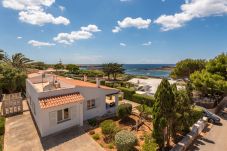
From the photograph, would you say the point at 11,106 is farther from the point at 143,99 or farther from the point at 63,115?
the point at 143,99

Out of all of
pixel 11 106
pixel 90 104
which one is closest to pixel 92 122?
pixel 90 104

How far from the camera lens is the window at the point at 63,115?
16219mm

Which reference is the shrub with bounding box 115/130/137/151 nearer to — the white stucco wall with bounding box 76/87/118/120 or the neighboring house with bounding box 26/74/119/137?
the neighboring house with bounding box 26/74/119/137

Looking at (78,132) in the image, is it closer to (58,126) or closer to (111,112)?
(58,126)

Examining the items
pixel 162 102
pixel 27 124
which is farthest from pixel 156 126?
pixel 27 124

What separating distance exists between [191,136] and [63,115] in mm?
13058

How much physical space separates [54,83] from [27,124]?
5.38 metres

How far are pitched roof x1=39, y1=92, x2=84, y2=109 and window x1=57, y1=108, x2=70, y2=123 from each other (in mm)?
1094

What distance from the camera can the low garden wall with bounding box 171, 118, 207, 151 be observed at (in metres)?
13.8

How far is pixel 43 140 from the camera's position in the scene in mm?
14562

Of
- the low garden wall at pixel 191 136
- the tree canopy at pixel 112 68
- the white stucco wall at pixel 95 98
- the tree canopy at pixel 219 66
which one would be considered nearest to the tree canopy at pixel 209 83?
the tree canopy at pixel 219 66

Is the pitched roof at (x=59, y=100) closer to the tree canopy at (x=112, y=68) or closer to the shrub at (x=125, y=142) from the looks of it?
the shrub at (x=125, y=142)

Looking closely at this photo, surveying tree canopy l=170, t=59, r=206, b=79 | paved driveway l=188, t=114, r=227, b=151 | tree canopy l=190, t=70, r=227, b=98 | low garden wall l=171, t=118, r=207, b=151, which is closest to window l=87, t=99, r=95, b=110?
low garden wall l=171, t=118, r=207, b=151

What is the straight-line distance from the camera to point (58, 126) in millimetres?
16094
